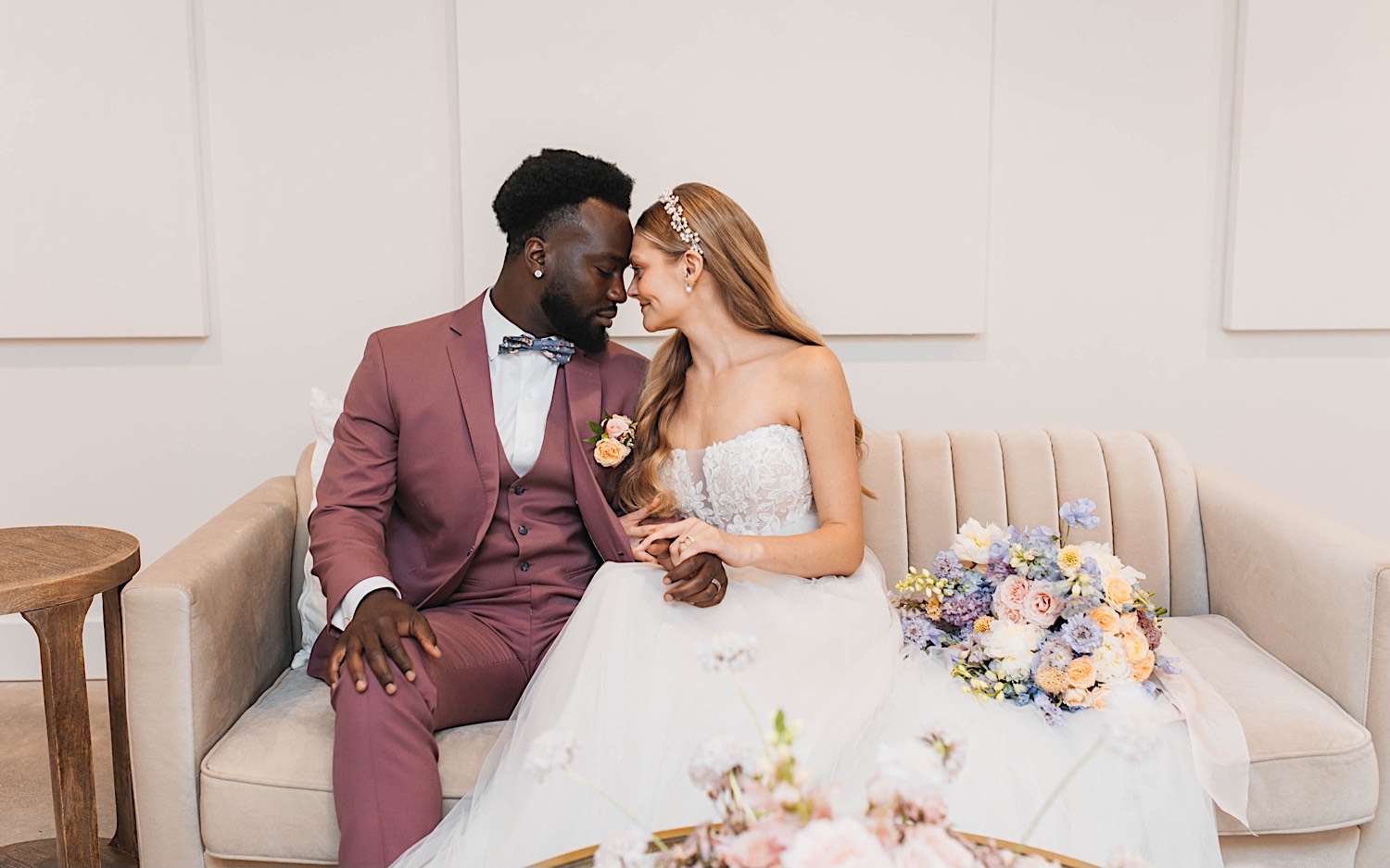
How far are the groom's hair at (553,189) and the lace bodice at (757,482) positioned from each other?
0.64 meters

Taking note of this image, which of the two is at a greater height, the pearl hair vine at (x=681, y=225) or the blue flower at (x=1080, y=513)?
the pearl hair vine at (x=681, y=225)

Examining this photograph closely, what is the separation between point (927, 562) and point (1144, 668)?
0.78 metres

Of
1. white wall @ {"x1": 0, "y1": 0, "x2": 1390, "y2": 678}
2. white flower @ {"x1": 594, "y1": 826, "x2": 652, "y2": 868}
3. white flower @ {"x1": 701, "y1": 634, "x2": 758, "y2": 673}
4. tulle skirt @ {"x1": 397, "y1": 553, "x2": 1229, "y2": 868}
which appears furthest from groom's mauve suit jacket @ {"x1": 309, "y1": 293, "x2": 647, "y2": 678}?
white flower @ {"x1": 594, "y1": 826, "x2": 652, "y2": 868}

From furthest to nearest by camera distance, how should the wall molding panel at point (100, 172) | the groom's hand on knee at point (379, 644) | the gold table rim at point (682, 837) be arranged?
the wall molding panel at point (100, 172) → the groom's hand on knee at point (379, 644) → the gold table rim at point (682, 837)

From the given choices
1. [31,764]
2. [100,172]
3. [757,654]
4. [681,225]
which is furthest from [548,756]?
[100,172]

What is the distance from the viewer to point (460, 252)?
336 centimetres

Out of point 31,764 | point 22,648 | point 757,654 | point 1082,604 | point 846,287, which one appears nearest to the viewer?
point 757,654

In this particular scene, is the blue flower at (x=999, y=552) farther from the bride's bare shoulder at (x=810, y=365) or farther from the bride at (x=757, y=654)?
the bride's bare shoulder at (x=810, y=365)

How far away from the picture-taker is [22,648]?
3.59 metres

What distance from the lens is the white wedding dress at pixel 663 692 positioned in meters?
1.91

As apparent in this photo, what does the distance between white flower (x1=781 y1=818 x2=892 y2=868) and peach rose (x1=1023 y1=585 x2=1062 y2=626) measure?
1.37m

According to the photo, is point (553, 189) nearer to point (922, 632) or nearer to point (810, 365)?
point (810, 365)

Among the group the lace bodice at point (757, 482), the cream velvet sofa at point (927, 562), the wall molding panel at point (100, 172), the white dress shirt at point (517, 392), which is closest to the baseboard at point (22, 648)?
the wall molding panel at point (100, 172)

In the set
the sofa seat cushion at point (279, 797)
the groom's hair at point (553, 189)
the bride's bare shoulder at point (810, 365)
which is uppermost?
the groom's hair at point (553, 189)
